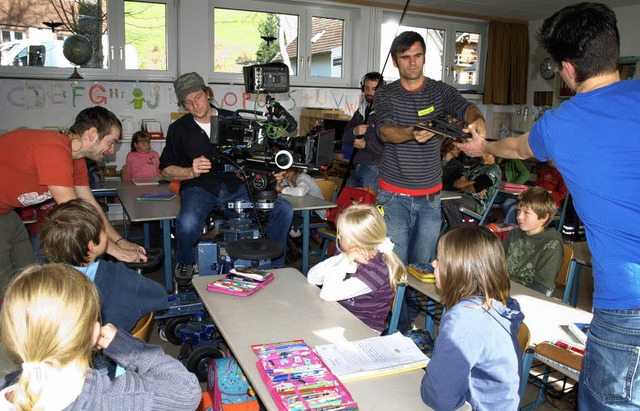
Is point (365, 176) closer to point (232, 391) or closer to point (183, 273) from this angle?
point (183, 273)

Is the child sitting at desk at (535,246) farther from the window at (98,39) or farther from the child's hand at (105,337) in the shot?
the window at (98,39)

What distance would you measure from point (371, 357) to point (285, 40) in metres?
6.13

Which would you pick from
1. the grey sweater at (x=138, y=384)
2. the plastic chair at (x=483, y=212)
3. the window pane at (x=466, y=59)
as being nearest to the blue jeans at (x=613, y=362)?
the grey sweater at (x=138, y=384)

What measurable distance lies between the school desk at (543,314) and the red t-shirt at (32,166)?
66.4 inches

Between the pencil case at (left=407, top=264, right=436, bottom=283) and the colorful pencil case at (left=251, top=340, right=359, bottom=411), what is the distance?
0.97 metres

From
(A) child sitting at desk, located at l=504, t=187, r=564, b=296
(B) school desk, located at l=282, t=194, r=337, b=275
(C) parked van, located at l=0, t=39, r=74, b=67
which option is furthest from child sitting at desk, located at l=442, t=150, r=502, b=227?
(C) parked van, located at l=0, t=39, r=74, b=67

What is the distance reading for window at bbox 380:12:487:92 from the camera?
26.0 ft

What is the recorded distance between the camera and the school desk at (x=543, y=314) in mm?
1930

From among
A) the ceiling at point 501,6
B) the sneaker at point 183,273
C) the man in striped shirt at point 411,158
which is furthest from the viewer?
the ceiling at point 501,6

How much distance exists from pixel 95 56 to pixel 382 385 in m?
5.81

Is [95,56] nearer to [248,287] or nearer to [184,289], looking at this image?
[184,289]

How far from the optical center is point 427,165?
2.75m

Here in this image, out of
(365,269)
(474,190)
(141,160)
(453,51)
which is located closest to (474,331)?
(365,269)

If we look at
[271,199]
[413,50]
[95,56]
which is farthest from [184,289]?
[95,56]
